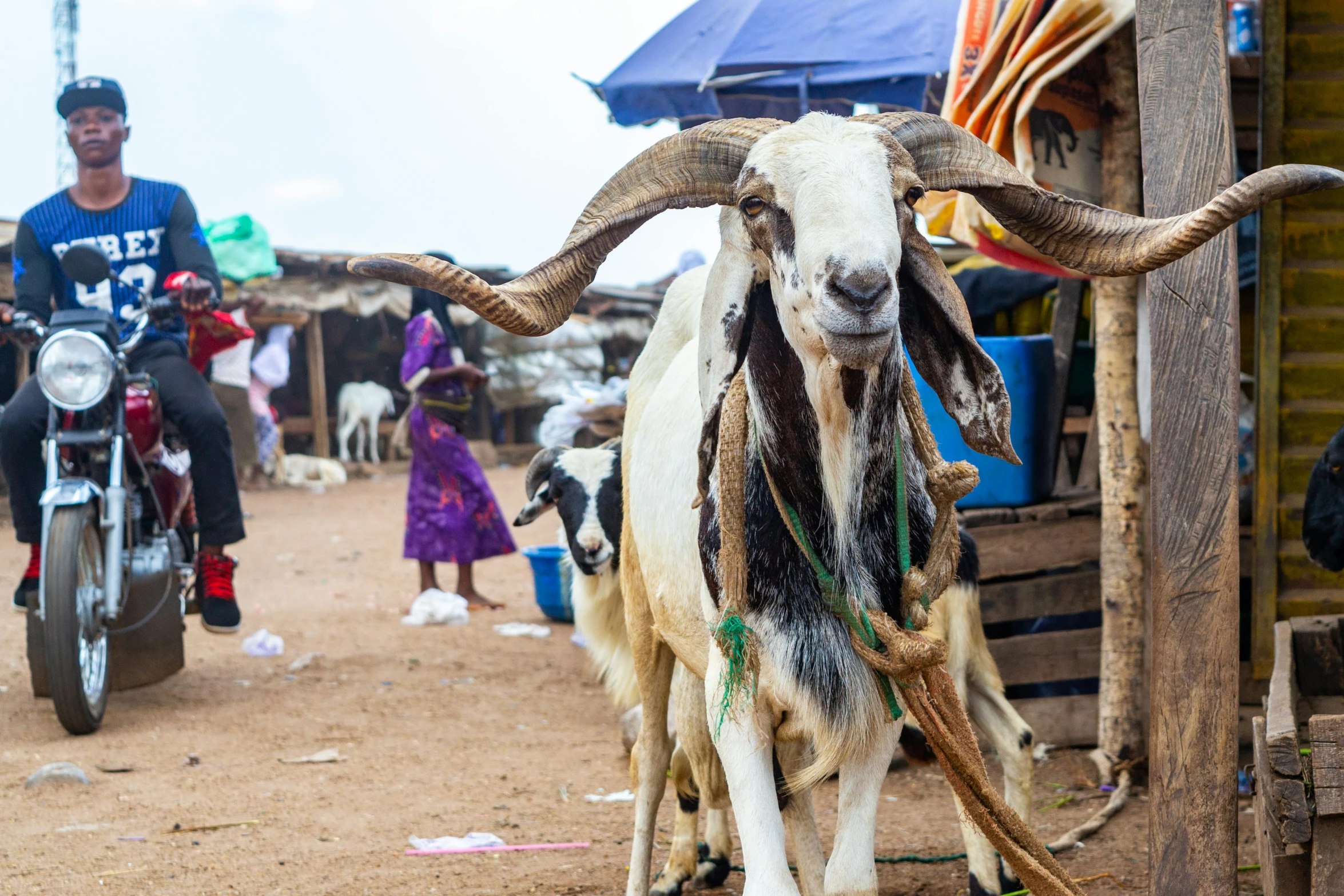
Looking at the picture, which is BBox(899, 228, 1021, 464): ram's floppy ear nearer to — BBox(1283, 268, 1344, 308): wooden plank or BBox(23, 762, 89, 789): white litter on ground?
BBox(1283, 268, 1344, 308): wooden plank

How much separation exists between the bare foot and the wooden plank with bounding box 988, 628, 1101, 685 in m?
4.53

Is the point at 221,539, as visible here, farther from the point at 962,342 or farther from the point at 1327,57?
the point at 1327,57

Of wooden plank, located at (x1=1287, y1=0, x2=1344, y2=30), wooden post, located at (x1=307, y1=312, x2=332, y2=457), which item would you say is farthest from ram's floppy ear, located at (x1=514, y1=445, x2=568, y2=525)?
wooden post, located at (x1=307, y1=312, x2=332, y2=457)

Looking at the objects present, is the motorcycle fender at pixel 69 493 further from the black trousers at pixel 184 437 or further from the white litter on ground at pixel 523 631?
the white litter on ground at pixel 523 631

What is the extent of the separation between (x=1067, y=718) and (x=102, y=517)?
4055 mm

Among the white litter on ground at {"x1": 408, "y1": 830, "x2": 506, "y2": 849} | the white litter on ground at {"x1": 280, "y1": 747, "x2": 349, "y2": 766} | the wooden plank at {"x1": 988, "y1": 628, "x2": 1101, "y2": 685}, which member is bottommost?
the white litter on ground at {"x1": 280, "y1": 747, "x2": 349, "y2": 766}

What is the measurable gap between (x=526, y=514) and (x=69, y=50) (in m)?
27.3

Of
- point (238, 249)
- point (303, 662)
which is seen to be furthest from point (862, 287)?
point (238, 249)

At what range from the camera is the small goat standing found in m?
20.0

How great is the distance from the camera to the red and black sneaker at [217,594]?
5.56 m

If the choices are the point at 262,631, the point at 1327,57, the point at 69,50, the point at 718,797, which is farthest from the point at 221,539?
the point at 69,50

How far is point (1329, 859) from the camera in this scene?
2225 millimetres

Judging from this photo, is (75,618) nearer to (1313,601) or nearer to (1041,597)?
(1041,597)

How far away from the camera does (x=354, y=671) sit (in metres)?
6.68
